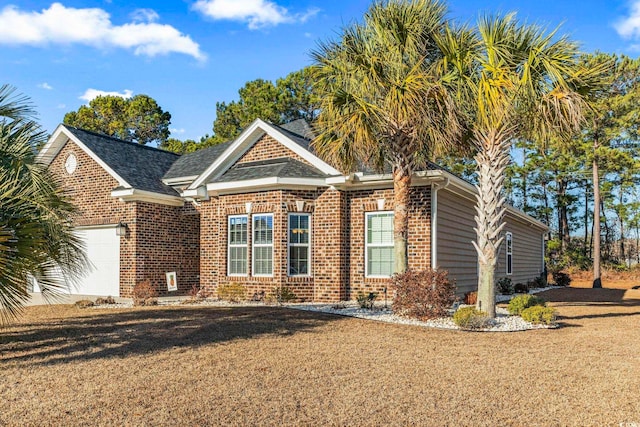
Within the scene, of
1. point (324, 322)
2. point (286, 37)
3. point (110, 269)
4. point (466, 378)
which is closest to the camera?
point (466, 378)

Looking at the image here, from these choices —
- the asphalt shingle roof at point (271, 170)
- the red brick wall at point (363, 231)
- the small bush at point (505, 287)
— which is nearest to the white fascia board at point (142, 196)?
the asphalt shingle roof at point (271, 170)

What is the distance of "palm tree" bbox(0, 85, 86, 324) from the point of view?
6.48 metres

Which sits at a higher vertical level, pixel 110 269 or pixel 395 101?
pixel 395 101

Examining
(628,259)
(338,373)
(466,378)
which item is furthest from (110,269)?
(628,259)

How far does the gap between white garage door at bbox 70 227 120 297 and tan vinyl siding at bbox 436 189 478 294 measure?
999 centimetres

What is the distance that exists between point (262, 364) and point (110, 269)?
11.5m

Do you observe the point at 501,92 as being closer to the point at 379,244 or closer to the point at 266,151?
the point at 379,244

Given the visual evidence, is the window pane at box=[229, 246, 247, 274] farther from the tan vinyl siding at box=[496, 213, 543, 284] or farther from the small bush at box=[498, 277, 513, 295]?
the tan vinyl siding at box=[496, 213, 543, 284]

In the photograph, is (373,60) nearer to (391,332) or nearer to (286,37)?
(286,37)

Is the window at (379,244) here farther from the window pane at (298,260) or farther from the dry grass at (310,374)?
the dry grass at (310,374)

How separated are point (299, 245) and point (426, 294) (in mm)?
4602

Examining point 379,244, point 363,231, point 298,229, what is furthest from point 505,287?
point 298,229

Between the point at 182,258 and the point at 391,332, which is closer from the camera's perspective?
the point at 391,332

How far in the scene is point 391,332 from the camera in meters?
9.06
